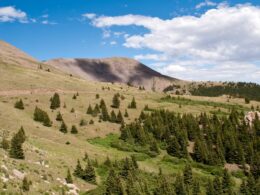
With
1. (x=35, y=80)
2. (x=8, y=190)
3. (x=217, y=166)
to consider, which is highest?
(x=35, y=80)

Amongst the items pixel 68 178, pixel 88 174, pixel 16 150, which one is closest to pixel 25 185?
pixel 68 178

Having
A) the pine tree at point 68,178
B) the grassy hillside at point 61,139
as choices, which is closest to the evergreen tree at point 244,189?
the grassy hillside at point 61,139

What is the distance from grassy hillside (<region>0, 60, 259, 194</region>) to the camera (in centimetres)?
4766

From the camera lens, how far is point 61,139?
78.6 metres

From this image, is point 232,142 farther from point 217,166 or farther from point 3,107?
point 3,107

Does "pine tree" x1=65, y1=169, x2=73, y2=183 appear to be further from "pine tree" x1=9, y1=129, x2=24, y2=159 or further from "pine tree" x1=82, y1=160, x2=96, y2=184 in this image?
"pine tree" x1=9, y1=129, x2=24, y2=159

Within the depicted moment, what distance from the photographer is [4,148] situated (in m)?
51.9

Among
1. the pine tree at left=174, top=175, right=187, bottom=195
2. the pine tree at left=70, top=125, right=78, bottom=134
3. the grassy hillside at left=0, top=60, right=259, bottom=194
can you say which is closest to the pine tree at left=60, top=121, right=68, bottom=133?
the pine tree at left=70, top=125, right=78, bottom=134

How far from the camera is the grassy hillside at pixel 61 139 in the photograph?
47656 millimetres

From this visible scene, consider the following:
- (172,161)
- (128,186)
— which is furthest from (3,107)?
(128,186)

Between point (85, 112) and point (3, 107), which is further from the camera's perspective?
point (85, 112)

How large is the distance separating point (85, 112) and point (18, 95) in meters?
29.1

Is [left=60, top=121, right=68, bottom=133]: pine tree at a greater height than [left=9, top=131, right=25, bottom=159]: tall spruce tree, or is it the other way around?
[left=9, top=131, right=25, bottom=159]: tall spruce tree

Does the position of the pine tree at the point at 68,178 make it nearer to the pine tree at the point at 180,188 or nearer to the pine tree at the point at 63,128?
the pine tree at the point at 180,188
